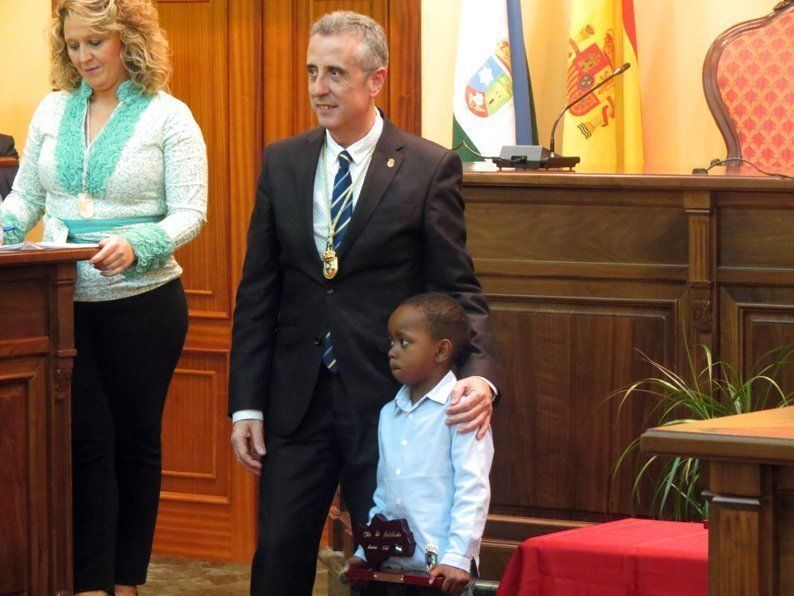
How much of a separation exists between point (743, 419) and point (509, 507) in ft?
6.10

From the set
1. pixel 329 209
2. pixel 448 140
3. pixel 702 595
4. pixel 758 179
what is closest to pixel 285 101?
pixel 448 140

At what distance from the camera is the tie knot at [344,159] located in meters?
2.92

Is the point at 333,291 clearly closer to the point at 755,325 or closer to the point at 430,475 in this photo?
the point at 430,475

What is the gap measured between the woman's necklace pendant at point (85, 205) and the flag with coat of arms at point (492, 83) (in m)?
1.63

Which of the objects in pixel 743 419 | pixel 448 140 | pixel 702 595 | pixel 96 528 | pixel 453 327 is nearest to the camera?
pixel 743 419

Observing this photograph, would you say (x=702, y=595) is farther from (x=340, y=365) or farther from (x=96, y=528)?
(x=96, y=528)

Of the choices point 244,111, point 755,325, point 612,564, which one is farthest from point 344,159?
point 244,111

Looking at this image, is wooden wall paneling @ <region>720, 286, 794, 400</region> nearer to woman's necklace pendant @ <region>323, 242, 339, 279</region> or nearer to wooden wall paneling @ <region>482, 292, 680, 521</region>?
wooden wall paneling @ <region>482, 292, 680, 521</region>

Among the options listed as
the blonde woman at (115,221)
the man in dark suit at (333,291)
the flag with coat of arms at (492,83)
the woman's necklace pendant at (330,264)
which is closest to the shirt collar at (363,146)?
the man in dark suit at (333,291)

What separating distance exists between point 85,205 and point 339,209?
96 centimetres

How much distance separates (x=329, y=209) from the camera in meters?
2.91

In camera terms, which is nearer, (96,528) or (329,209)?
(329,209)

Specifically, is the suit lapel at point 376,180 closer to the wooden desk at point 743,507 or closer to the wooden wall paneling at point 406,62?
the wooden desk at point 743,507

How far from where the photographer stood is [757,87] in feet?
15.5
